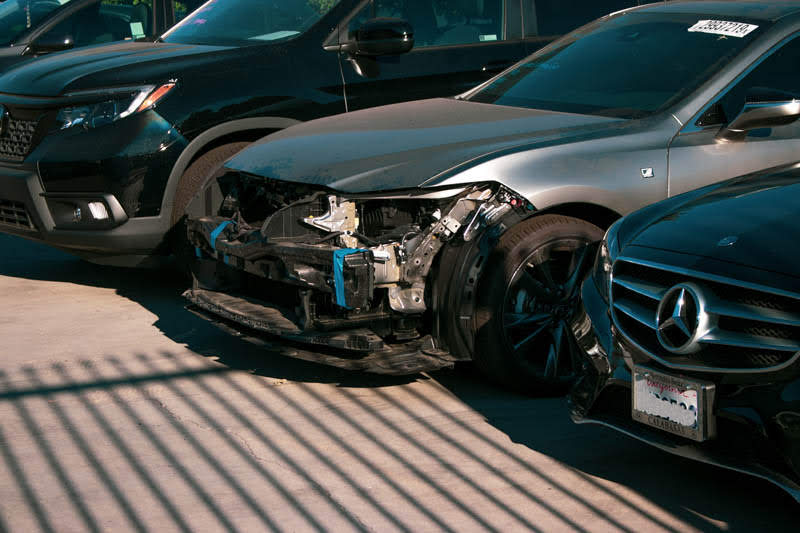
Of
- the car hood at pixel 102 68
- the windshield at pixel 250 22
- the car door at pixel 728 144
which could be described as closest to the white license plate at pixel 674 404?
the car door at pixel 728 144

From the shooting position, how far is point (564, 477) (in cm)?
430

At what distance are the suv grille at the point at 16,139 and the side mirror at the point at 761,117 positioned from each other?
4308 mm

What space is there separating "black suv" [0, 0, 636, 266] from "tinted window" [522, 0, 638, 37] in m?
0.05

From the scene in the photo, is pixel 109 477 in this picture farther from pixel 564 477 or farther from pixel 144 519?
pixel 564 477

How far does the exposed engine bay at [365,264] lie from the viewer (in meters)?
4.90

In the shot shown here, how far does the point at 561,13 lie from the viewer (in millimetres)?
8000

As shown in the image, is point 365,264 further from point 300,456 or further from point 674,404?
point 674,404

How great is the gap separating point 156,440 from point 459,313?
4.75 ft

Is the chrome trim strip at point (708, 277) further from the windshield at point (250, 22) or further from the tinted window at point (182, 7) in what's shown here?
the tinted window at point (182, 7)

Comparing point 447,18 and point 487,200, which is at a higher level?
point 447,18

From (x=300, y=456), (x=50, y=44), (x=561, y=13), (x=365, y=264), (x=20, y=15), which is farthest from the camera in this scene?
(x=20, y=15)

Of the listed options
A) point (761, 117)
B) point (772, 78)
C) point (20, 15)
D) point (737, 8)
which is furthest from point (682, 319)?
point (20, 15)

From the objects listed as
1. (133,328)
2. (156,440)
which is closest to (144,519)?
(156,440)

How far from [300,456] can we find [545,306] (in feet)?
4.55
